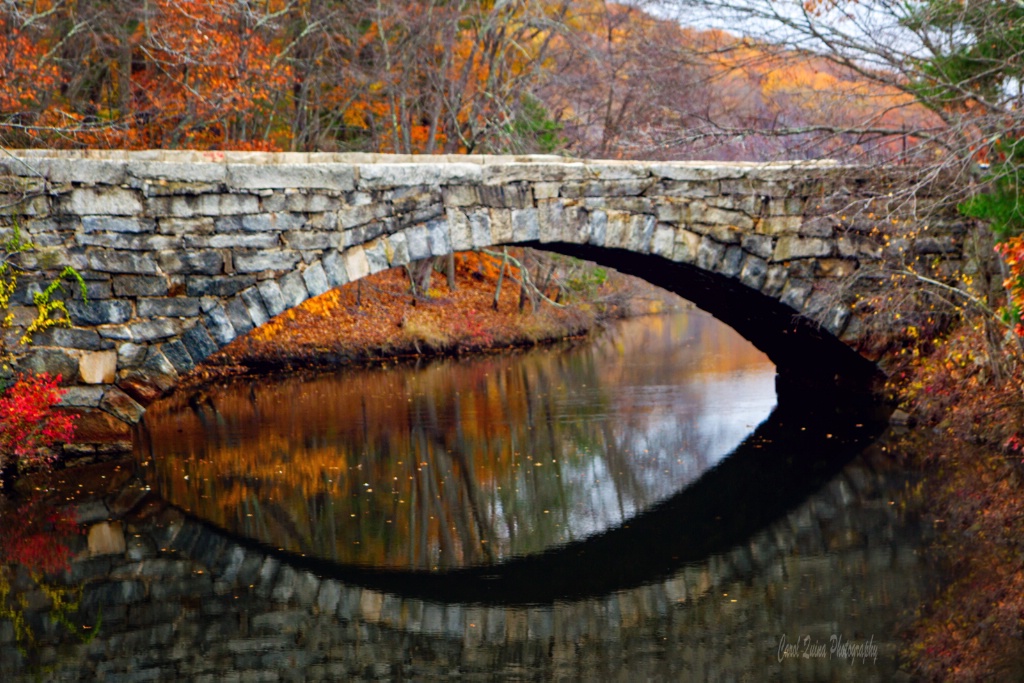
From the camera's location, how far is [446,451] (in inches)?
364

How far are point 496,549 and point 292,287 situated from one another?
2969 millimetres

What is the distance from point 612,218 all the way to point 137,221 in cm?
368

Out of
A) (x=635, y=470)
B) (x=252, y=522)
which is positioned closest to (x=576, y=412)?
(x=635, y=470)

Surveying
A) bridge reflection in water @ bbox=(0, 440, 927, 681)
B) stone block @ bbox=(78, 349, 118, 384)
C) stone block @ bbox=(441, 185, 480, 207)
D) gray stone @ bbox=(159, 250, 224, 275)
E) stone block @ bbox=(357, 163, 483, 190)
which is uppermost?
stone block @ bbox=(357, 163, 483, 190)

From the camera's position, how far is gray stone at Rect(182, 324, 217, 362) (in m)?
8.41

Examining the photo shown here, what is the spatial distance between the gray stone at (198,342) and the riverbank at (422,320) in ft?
18.5

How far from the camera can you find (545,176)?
8.87 meters

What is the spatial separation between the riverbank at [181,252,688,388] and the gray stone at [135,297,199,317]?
5.70 m

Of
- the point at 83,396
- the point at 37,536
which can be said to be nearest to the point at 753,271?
the point at 83,396

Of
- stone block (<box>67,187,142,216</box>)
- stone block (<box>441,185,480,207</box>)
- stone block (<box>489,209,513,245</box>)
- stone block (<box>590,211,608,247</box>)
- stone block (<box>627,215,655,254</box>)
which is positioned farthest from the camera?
stone block (<box>627,215,655,254</box>)

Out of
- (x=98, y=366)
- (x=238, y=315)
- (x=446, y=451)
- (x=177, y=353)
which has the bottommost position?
(x=446, y=451)

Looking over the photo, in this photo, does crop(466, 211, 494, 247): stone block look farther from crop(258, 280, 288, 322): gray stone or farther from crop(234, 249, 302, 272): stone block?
crop(258, 280, 288, 322): gray stone

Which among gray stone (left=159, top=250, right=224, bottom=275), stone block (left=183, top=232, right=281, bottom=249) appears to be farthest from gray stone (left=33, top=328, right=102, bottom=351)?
stone block (left=183, top=232, right=281, bottom=249)

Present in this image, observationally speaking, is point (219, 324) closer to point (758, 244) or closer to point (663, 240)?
point (663, 240)
